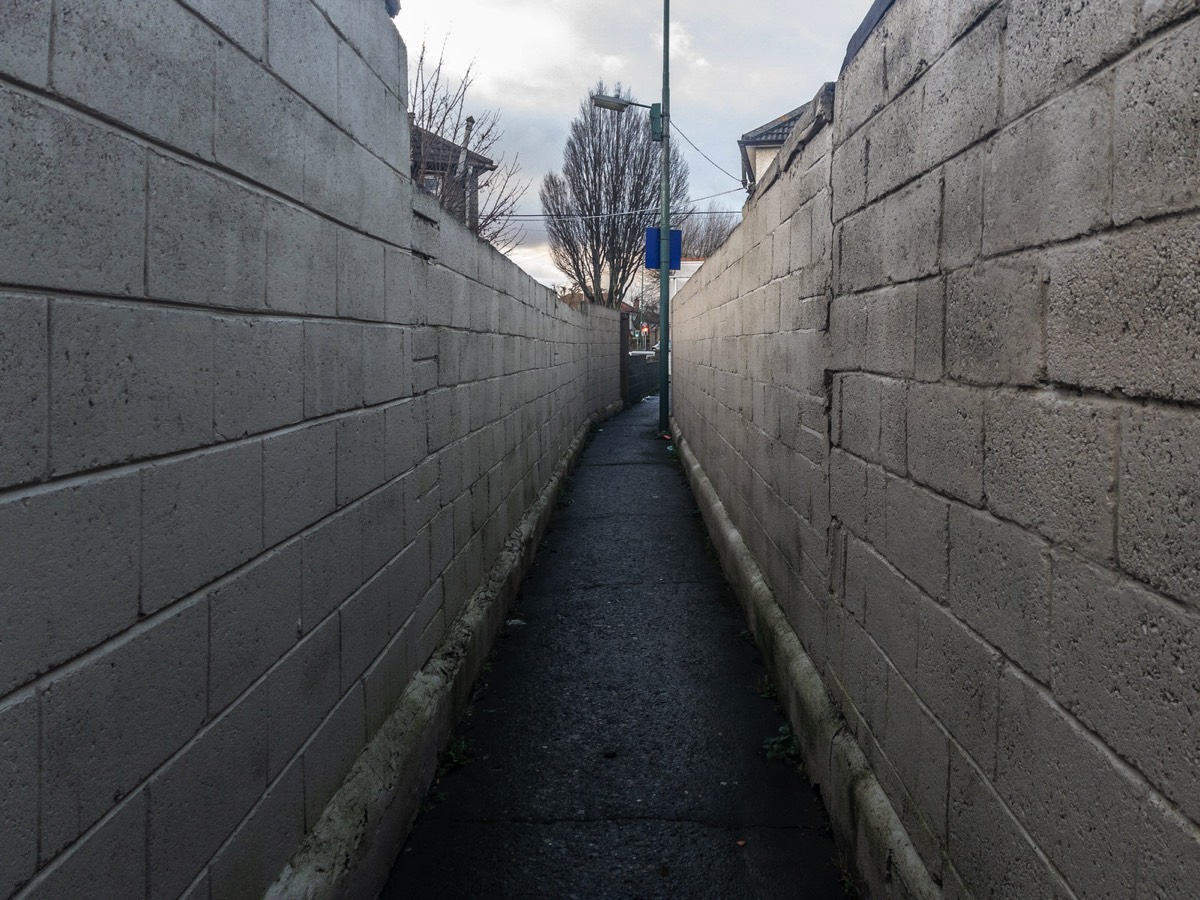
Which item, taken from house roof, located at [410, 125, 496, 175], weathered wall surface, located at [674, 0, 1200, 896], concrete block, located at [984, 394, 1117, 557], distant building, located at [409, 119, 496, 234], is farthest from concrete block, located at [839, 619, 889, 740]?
distant building, located at [409, 119, 496, 234]

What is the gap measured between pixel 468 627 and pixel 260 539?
246 centimetres

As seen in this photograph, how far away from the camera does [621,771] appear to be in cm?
390

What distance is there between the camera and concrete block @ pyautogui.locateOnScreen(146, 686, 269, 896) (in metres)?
1.83

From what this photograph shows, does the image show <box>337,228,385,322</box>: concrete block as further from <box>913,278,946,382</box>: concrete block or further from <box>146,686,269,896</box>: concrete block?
<box>913,278,946,382</box>: concrete block

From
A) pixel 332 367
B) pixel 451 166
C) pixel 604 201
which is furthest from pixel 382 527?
pixel 604 201

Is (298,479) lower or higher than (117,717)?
higher

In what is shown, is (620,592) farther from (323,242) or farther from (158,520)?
(158,520)

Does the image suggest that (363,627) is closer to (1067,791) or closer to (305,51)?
(305,51)

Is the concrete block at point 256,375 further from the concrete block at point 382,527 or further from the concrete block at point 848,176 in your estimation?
the concrete block at point 848,176

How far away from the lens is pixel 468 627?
15.4ft

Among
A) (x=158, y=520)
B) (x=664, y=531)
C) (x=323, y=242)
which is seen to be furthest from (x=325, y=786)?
(x=664, y=531)

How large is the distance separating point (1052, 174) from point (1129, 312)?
0.39 metres

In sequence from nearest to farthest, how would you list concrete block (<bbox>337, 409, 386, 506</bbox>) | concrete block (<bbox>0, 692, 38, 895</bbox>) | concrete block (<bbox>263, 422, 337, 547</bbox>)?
concrete block (<bbox>0, 692, 38, 895</bbox>), concrete block (<bbox>263, 422, 337, 547</bbox>), concrete block (<bbox>337, 409, 386, 506</bbox>)

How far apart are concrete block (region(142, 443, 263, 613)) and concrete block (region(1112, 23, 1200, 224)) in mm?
1716
